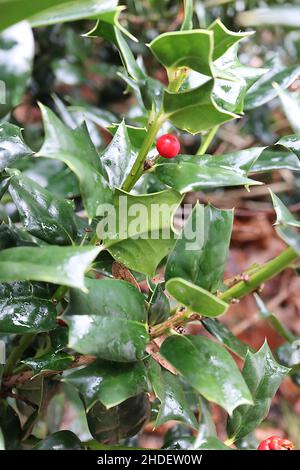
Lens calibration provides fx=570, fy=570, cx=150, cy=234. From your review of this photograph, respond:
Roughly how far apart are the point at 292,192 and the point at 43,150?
4.41ft

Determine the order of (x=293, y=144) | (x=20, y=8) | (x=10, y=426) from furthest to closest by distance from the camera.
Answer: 1. (x=10, y=426)
2. (x=293, y=144)
3. (x=20, y=8)

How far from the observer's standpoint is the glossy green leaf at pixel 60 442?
2.19 ft

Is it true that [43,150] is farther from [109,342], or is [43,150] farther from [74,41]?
[74,41]

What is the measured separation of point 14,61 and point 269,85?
407 mm

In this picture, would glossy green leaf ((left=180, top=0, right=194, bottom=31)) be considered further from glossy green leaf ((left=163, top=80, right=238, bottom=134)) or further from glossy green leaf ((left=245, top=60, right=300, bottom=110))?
glossy green leaf ((left=245, top=60, right=300, bottom=110))

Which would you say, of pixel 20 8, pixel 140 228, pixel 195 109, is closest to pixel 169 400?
pixel 140 228

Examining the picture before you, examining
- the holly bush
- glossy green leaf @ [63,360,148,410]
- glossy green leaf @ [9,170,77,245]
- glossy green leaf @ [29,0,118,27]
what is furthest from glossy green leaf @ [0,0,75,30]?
glossy green leaf @ [63,360,148,410]

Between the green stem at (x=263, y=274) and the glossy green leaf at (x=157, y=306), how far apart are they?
0.10 m

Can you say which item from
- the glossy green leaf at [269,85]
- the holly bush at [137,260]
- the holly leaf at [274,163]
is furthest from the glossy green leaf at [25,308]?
the glossy green leaf at [269,85]

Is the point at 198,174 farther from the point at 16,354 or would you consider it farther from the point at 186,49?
the point at 16,354

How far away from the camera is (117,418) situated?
26.4 inches

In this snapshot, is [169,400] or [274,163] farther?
[274,163]

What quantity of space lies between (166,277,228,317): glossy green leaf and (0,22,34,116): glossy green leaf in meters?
0.47
